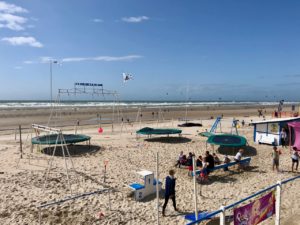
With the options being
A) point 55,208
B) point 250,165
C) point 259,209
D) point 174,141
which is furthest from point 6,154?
point 259,209

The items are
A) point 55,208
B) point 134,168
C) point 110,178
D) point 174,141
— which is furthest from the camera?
point 174,141

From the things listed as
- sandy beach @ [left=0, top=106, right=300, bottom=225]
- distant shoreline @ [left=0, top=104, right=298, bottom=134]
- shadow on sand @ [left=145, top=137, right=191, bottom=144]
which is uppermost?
distant shoreline @ [left=0, top=104, right=298, bottom=134]

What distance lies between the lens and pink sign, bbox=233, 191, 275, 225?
5.42 m

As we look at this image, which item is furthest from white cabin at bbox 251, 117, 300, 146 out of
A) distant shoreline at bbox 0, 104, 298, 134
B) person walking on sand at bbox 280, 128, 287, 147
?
distant shoreline at bbox 0, 104, 298, 134

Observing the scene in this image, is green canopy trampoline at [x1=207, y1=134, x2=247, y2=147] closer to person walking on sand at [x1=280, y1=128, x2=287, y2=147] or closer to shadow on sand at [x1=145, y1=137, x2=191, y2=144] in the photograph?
person walking on sand at [x1=280, y1=128, x2=287, y2=147]

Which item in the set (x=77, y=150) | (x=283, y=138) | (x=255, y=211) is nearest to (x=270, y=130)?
(x=283, y=138)

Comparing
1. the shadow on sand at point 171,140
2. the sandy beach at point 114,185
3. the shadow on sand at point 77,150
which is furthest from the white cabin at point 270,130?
the shadow on sand at point 77,150

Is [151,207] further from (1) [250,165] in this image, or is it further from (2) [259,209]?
(1) [250,165]

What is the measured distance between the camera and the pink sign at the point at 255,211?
5418 millimetres

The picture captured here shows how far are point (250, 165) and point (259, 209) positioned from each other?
29.1 feet

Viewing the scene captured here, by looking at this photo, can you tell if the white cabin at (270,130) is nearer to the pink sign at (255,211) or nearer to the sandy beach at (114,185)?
the sandy beach at (114,185)

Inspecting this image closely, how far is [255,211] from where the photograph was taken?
19.3 ft

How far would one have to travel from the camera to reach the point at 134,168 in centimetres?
1395

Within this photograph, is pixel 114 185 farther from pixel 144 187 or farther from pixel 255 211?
pixel 255 211
